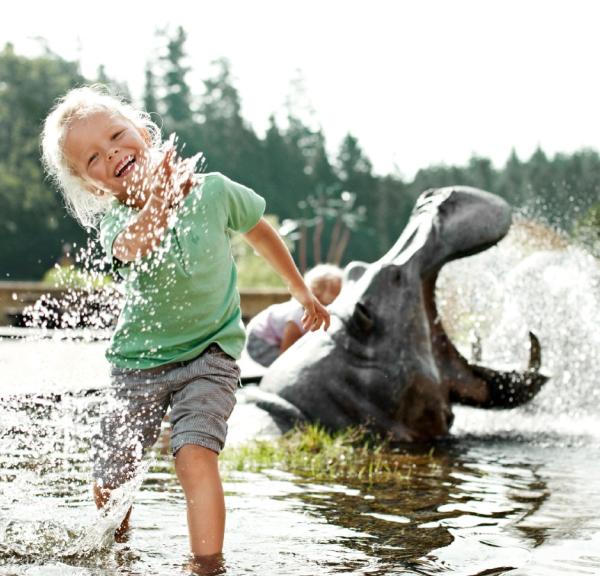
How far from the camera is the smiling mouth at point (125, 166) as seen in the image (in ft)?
11.6

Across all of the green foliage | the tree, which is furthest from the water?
the tree

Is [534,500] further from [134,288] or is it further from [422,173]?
[422,173]

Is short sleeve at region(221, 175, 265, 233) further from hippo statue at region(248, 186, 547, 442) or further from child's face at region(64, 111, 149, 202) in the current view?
hippo statue at region(248, 186, 547, 442)

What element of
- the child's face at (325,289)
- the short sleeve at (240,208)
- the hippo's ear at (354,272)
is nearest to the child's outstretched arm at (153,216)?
the short sleeve at (240,208)

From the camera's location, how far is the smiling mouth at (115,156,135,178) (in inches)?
139

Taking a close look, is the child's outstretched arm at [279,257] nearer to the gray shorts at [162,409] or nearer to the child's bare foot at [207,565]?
the gray shorts at [162,409]

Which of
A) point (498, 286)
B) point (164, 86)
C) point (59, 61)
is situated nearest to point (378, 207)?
point (164, 86)

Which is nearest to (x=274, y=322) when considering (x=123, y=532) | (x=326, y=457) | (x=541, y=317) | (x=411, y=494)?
(x=541, y=317)

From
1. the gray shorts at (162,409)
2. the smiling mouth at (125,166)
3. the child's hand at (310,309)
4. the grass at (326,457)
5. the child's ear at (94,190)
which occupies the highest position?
the smiling mouth at (125,166)

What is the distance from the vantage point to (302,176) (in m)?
88.9

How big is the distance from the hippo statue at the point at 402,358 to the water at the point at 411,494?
24 cm

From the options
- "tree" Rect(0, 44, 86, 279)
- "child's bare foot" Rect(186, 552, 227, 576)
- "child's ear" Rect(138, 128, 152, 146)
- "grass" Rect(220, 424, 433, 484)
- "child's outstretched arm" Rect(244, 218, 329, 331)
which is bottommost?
"child's bare foot" Rect(186, 552, 227, 576)

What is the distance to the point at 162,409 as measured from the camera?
3.66 meters

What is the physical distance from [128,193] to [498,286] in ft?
14.0
